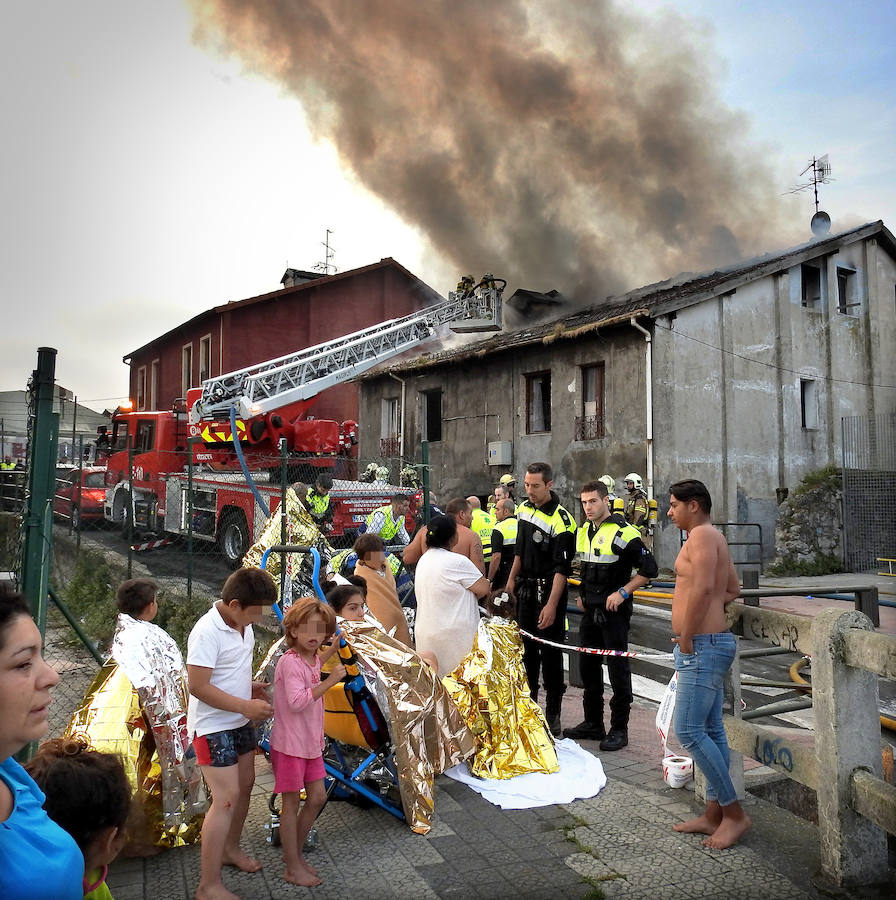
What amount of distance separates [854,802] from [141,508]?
14302 mm

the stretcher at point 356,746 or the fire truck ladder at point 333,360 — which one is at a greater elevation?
the fire truck ladder at point 333,360

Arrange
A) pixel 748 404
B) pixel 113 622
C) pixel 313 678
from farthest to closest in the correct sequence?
pixel 748 404
pixel 113 622
pixel 313 678

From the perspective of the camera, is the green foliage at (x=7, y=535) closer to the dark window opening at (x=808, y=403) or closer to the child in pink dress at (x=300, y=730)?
the child in pink dress at (x=300, y=730)

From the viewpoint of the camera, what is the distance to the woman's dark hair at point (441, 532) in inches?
200

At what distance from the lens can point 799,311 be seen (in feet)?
65.4

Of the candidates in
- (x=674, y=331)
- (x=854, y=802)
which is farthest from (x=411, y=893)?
(x=674, y=331)

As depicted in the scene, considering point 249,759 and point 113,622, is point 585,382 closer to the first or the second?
point 113,622

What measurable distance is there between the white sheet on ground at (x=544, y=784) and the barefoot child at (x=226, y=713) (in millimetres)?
1472

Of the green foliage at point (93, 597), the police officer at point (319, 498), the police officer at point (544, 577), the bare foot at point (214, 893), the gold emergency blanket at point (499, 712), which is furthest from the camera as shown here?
the police officer at point (319, 498)

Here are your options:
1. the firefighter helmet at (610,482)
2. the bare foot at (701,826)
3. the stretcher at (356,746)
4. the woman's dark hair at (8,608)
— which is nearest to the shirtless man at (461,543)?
the stretcher at (356,746)

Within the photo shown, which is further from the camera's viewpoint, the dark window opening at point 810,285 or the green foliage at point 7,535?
the dark window opening at point 810,285

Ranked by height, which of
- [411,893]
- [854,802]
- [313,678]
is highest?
[313,678]

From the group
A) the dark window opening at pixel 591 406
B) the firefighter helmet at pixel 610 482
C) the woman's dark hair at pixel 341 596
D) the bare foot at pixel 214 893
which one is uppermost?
the dark window opening at pixel 591 406

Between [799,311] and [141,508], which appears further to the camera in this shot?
[799,311]
